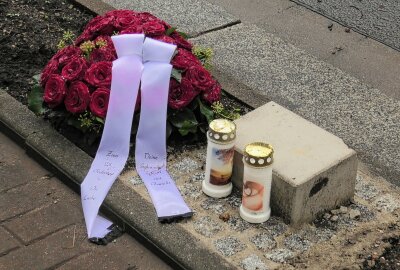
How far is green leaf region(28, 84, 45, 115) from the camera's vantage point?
160 inches

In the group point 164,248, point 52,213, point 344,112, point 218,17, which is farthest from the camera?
point 218,17

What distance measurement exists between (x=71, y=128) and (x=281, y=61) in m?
1.50

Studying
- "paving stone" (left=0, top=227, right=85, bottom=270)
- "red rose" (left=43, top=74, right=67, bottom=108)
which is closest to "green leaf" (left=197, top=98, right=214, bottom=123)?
"red rose" (left=43, top=74, right=67, bottom=108)

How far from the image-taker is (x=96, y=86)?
391 centimetres

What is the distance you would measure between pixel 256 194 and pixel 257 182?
Answer: 0.07 metres

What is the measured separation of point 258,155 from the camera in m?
3.36

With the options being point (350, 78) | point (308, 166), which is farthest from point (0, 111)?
point (350, 78)

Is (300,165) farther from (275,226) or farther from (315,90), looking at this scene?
(315,90)

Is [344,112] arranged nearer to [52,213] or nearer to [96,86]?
[96,86]

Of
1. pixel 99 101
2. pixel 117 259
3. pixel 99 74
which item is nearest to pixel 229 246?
pixel 117 259

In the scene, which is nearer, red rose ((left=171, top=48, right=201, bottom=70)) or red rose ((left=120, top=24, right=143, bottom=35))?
red rose ((left=171, top=48, right=201, bottom=70))

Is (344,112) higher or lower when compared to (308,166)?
lower

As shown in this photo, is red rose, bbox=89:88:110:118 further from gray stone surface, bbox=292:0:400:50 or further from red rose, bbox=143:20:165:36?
gray stone surface, bbox=292:0:400:50

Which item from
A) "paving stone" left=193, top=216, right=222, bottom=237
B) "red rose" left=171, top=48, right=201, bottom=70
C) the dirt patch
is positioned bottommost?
the dirt patch
